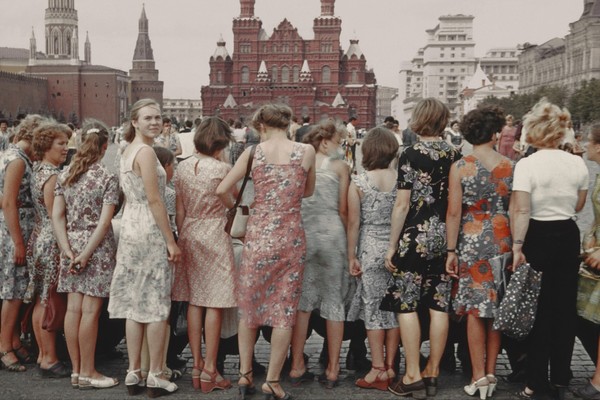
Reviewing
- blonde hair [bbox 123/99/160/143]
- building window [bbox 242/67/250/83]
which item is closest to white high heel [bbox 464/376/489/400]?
blonde hair [bbox 123/99/160/143]

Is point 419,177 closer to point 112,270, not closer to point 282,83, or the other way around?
point 112,270

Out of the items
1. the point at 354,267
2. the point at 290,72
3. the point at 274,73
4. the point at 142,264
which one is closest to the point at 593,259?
the point at 354,267

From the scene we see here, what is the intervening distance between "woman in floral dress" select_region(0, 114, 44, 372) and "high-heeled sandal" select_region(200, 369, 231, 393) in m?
1.35

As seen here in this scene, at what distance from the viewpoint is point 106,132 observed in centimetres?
475

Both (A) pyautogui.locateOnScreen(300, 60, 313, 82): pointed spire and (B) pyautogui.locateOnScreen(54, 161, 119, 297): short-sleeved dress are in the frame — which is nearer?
(B) pyautogui.locateOnScreen(54, 161, 119, 297): short-sleeved dress

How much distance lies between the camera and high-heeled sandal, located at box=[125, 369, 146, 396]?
447 cm

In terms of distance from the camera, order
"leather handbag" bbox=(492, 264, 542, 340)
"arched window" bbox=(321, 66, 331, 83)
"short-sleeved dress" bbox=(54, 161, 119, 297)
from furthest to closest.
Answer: "arched window" bbox=(321, 66, 331, 83), "short-sleeved dress" bbox=(54, 161, 119, 297), "leather handbag" bbox=(492, 264, 542, 340)

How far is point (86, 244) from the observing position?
15.0 feet

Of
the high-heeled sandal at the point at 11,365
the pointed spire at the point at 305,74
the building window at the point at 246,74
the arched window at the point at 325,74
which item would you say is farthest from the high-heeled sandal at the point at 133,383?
the building window at the point at 246,74

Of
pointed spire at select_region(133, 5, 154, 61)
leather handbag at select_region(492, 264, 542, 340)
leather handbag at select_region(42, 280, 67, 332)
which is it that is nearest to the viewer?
leather handbag at select_region(492, 264, 542, 340)

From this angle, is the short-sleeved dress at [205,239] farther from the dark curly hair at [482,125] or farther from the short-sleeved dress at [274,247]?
the dark curly hair at [482,125]

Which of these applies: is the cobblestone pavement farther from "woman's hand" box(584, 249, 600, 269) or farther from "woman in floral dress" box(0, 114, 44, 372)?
"woman's hand" box(584, 249, 600, 269)

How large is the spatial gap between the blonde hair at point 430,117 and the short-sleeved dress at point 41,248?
7.86 feet

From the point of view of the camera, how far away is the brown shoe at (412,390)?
175 inches
